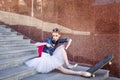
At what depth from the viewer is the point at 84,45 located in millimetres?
6625

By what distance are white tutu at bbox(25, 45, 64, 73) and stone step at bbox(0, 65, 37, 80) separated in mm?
181

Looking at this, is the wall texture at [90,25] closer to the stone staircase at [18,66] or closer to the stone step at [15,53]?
the stone staircase at [18,66]

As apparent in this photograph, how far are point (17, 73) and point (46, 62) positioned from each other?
96cm

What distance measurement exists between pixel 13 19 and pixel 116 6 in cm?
455

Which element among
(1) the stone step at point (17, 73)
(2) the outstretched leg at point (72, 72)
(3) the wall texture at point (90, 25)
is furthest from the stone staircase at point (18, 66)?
(3) the wall texture at point (90, 25)

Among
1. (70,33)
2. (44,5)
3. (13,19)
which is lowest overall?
(70,33)

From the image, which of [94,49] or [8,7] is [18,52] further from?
[8,7]

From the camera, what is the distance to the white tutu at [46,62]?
5.30 m

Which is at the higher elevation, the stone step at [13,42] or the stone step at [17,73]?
the stone step at [13,42]

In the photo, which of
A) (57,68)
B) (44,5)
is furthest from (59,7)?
(57,68)

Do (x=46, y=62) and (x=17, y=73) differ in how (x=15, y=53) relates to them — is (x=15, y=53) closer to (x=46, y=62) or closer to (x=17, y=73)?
(x=46, y=62)

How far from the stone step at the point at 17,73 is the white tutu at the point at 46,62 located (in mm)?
181

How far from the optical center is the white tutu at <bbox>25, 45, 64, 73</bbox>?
17.4ft

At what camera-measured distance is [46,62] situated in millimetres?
5305
